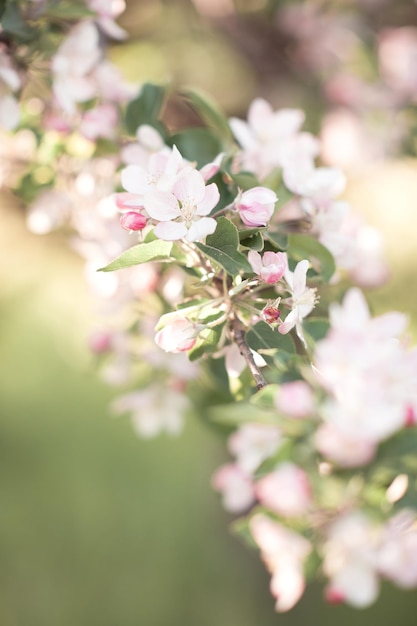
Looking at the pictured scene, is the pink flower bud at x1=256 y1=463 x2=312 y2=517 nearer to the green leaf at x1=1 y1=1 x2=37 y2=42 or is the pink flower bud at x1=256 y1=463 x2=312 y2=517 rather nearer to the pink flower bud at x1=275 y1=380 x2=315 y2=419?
the pink flower bud at x1=275 y1=380 x2=315 y2=419

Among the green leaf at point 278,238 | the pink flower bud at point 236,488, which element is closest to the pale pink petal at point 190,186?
the green leaf at point 278,238

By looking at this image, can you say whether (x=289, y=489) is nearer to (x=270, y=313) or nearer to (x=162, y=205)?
(x=270, y=313)

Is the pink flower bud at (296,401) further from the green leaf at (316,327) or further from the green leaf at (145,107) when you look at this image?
the green leaf at (145,107)

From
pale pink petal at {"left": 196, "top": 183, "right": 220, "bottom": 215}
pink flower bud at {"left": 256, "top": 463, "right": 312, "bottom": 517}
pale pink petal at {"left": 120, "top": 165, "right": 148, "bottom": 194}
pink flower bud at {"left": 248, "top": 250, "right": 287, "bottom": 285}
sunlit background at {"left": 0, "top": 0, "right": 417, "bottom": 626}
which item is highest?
pale pink petal at {"left": 196, "top": 183, "right": 220, "bottom": 215}

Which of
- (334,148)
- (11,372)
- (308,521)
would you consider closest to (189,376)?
(308,521)

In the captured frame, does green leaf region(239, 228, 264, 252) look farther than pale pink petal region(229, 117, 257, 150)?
No

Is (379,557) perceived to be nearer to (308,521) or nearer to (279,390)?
(308,521)


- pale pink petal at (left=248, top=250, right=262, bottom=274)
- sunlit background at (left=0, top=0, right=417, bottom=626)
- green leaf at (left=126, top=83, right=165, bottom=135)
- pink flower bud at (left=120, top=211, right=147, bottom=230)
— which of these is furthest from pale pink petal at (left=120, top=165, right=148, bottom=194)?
sunlit background at (left=0, top=0, right=417, bottom=626)
